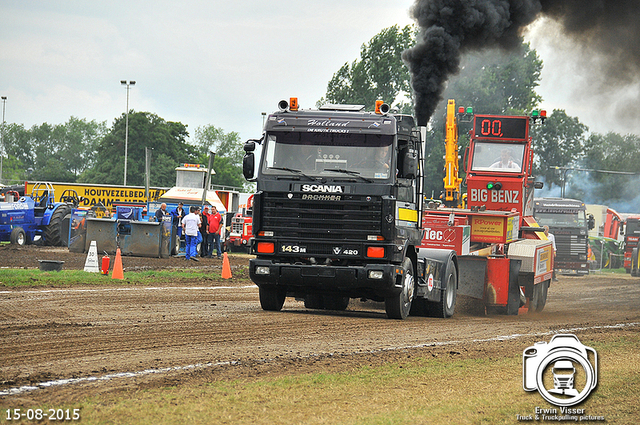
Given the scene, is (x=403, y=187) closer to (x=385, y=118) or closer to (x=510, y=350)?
(x=385, y=118)

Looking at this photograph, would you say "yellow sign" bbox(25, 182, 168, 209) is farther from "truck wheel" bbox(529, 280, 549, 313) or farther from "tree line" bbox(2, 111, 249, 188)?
"truck wheel" bbox(529, 280, 549, 313)

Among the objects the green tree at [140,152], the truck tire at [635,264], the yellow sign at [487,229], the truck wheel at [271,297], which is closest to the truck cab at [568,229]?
the truck tire at [635,264]

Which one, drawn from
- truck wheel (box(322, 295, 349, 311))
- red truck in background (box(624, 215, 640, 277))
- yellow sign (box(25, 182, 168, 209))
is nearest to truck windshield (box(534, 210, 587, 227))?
red truck in background (box(624, 215, 640, 277))

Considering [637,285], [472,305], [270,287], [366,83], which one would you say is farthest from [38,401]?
[366,83]

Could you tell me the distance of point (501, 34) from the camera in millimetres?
18016

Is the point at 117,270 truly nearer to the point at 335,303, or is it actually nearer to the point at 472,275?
the point at 335,303

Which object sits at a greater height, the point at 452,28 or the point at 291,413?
the point at 452,28

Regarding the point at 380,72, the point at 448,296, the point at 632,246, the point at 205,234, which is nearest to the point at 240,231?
the point at 205,234

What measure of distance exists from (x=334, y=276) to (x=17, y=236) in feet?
74.8

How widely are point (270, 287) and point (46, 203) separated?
2288 cm

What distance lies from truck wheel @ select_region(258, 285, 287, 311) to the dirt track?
215 millimetres

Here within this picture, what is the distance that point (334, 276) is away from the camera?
12.0 meters

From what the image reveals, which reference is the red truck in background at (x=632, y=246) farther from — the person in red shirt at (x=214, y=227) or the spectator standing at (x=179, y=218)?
the spectator standing at (x=179, y=218)

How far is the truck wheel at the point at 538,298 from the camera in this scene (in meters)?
16.8
